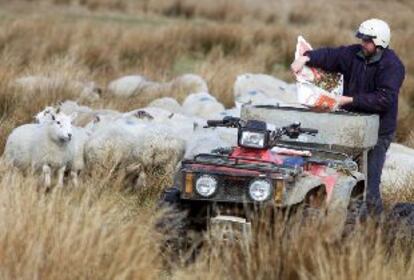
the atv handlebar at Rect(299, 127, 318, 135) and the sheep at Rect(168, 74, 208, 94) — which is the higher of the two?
the sheep at Rect(168, 74, 208, 94)

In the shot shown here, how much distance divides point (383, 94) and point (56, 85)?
7948 mm

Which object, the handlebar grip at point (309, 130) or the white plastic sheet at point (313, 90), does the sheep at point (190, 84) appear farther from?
the handlebar grip at point (309, 130)

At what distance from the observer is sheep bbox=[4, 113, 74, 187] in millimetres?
10562

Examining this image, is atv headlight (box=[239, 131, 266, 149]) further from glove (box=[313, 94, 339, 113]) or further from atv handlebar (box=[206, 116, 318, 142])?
glove (box=[313, 94, 339, 113])

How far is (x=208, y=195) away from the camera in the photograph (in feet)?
21.6

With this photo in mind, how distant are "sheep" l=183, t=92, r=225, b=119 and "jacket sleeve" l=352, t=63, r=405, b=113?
6.19m

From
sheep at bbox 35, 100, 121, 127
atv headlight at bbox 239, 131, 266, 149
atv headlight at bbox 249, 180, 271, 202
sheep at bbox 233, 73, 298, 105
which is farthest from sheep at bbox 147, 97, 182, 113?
atv headlight at bbox 249, 180, 271, 202

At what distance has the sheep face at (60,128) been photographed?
416 inches

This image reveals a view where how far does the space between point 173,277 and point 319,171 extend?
1.35 metres

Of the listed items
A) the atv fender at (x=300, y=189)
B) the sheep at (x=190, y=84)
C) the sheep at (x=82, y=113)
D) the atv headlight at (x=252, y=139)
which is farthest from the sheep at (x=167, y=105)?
the atv fender at (x=300, y=189)

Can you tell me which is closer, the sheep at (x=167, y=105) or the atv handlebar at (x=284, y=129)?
the atv handlebar at (x=284, y=129)

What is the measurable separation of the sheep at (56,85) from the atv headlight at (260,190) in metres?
8.48

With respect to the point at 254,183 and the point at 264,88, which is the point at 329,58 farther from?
the point at 264,88

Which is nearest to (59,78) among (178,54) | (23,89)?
(23,89)
